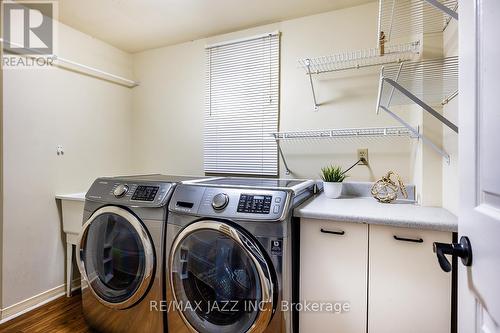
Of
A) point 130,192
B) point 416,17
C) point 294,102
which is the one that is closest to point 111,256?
point 130,192

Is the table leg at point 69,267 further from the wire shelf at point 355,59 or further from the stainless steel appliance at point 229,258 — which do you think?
the wire shelf at point 355,59

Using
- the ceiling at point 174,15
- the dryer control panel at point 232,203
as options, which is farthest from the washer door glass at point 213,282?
the ceiling at point 174,15

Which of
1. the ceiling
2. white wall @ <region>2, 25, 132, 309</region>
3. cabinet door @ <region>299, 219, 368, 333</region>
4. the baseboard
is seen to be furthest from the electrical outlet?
the baseboard

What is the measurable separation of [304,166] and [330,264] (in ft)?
2.99

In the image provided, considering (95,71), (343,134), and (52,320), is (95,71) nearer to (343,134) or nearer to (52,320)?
(52,320)

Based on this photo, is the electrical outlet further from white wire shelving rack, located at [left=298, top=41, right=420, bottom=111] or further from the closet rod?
the closet rod

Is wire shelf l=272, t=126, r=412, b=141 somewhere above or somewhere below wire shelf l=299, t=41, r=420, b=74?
below

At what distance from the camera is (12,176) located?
1.82m

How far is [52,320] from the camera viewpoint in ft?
6.03

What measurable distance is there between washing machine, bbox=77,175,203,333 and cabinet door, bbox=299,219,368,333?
81 centimetres

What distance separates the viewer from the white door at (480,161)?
537 mm

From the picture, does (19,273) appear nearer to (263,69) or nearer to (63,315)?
(63,315)

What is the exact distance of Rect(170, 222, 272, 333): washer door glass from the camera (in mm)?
1328

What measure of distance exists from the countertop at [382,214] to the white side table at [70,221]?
174cm
